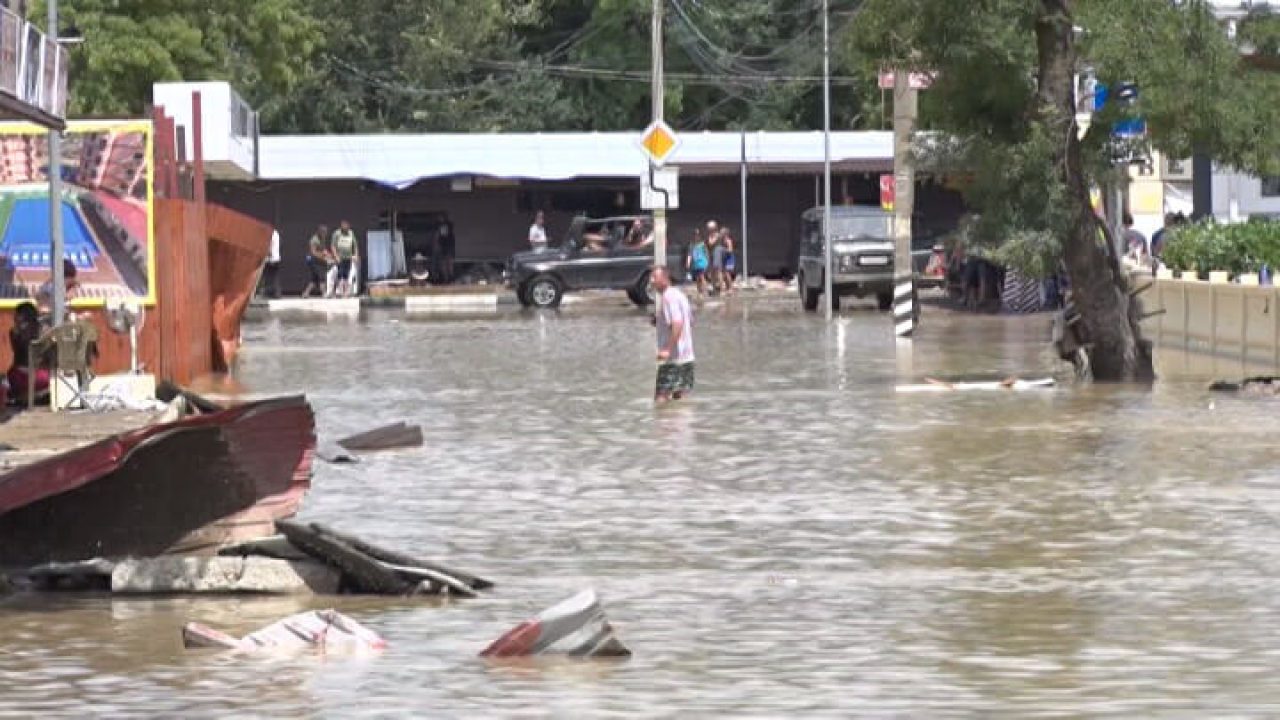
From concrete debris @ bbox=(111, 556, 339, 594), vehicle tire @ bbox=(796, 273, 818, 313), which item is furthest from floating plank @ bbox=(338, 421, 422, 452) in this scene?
vehicle tire @ bbox=(796, 273, 818, 313)

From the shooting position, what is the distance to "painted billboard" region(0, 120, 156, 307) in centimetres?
A: 3102

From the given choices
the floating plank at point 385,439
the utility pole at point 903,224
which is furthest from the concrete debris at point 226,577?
the utility pole at point 903,224

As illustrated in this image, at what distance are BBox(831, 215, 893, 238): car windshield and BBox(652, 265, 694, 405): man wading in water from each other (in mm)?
25732

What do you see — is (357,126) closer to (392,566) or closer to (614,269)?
(614,269)

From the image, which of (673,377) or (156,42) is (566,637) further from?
(156,42)

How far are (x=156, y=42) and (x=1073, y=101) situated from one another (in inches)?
1323

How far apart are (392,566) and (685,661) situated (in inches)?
112

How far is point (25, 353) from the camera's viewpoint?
94.1 ft

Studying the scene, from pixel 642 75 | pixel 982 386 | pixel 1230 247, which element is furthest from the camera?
pixel 642 75

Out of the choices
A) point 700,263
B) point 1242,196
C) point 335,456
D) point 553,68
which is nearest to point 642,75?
point 553,68

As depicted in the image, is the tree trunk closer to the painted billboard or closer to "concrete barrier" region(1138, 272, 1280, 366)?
"concrete barrier" region(1138, 272, 1280, 366)

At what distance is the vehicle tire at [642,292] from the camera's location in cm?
6159

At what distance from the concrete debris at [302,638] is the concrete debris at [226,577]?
5.46 ft

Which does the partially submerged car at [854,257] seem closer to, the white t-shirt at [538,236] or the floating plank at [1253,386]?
the white t-shirt at [538,236]
